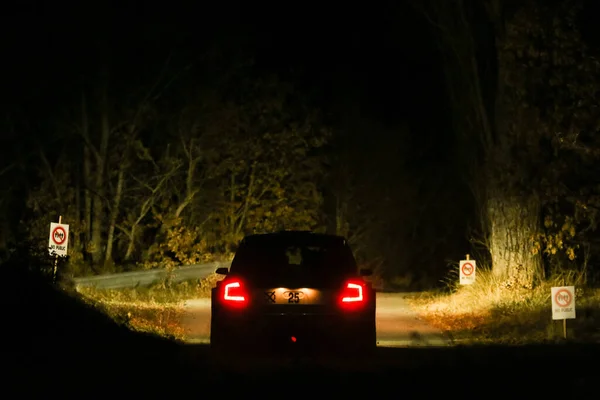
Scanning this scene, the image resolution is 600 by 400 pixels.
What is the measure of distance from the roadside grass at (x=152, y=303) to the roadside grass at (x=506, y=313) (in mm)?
4922

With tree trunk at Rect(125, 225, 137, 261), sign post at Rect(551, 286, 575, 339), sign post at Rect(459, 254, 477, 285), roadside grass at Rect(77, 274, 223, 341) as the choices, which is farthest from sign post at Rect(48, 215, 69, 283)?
tree trunk at Rect(125, 225, 137, 261)

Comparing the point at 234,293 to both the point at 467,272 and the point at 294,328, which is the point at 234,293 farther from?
the point at 467,272

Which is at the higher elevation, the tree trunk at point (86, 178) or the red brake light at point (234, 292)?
the tree trunk at point (86, 178)

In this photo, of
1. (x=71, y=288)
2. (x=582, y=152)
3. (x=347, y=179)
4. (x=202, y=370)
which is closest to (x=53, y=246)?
(x=71, y=288)

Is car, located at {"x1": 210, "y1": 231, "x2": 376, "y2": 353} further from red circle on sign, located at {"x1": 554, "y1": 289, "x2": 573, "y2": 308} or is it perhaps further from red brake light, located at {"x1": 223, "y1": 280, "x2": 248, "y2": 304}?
red circle on sign, located at {"x1": 554, "y1": 289, "x2": 573, "y2": 308}

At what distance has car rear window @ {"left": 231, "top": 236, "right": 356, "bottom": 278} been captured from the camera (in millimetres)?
12172

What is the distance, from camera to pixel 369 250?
51.3m

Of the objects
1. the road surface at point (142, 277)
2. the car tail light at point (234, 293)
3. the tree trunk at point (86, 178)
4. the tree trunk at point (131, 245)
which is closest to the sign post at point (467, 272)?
the road surface at point (142, 277)

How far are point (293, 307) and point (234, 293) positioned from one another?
0.76 m

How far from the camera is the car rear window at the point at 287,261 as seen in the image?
12.2 meters

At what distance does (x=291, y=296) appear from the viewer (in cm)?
1188

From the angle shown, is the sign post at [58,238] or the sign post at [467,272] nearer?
the sign post at [58,238]

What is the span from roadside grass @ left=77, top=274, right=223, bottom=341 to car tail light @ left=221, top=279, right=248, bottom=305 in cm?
261

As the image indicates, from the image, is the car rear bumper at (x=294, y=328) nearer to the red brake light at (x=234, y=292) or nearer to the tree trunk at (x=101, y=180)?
the red brake light at (x=234, y=292)
